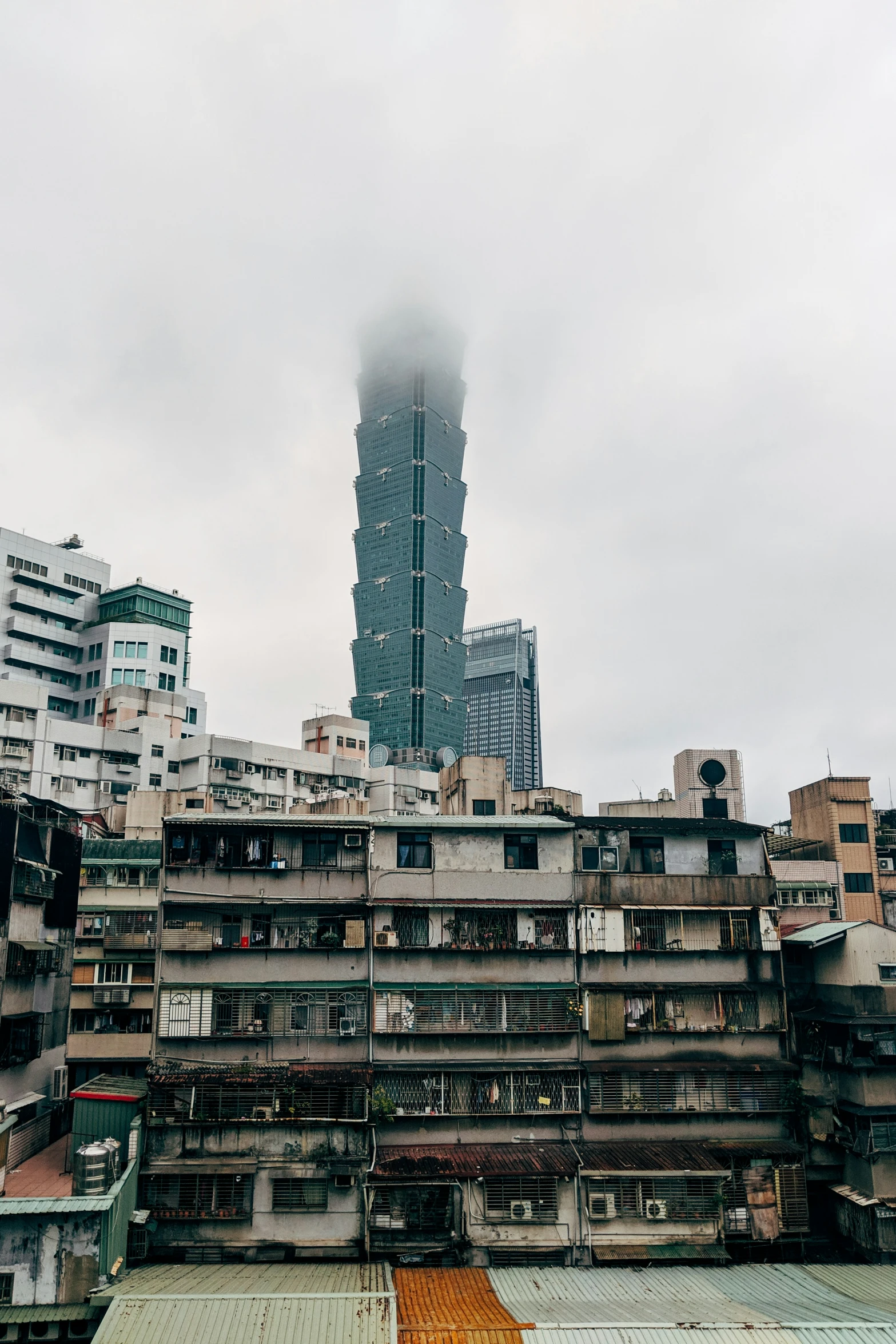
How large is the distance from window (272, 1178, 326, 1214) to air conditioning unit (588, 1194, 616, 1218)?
34.7ft

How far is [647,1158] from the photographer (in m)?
39.4

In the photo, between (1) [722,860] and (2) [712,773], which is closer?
(1) [722,860]

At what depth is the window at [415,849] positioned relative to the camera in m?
43.6

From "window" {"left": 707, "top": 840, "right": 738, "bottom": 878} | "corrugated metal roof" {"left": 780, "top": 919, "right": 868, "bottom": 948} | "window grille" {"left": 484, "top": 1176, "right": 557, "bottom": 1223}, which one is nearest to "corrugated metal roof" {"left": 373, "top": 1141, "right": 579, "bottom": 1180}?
"window grille" {"left": 484, "top": 1176, "right": 557, "bottom": 1223}

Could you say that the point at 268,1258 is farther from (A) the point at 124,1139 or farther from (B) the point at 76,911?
(B) the point at 76,911

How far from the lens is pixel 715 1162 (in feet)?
129

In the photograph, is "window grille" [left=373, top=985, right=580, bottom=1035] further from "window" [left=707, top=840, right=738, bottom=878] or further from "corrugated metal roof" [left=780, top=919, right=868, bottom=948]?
"corrugated metal roof" [left=780, top=919, right=868, bottom=948]

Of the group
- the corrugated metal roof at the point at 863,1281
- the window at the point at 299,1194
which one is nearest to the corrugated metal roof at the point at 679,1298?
the corrugated metal roof at the point at 863,1281

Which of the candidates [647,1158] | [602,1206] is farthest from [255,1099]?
[647,1158]

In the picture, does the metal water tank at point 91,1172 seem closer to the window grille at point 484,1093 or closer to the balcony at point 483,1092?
the balcony at point 483,1092

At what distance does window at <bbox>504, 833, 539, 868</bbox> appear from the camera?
4416cm

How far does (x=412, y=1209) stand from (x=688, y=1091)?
12541 millimetres

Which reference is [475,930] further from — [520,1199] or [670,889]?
[520,1199]

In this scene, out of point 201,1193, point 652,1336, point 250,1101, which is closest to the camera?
point 652,1336
